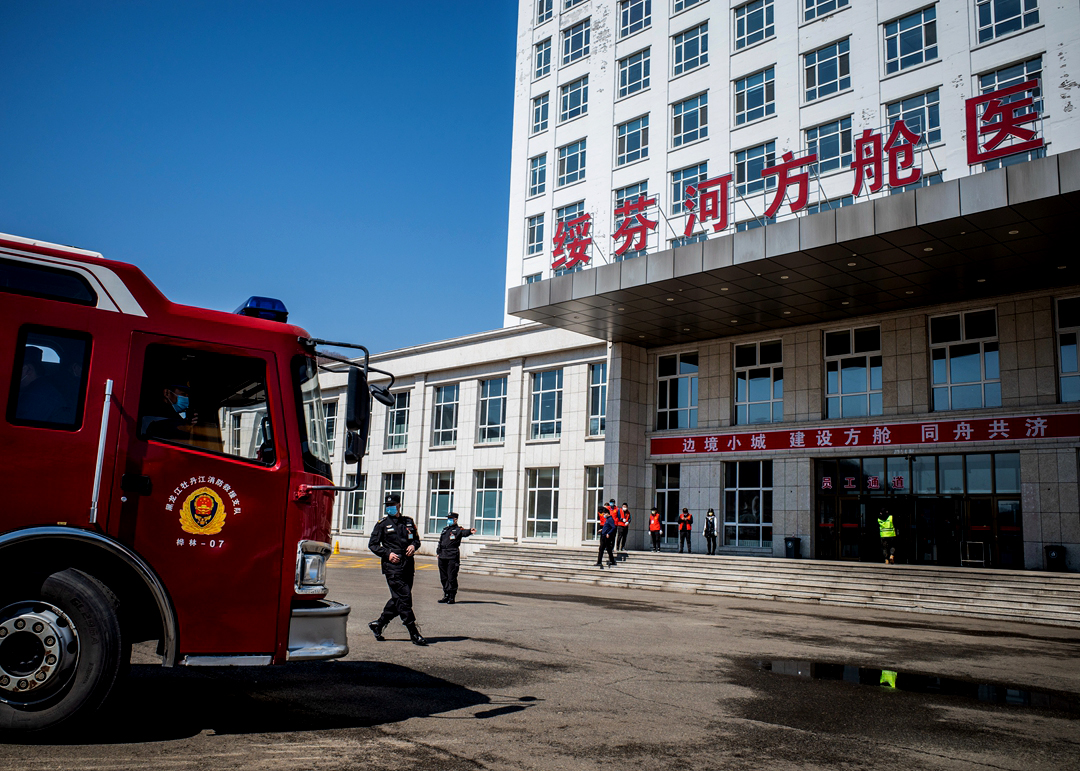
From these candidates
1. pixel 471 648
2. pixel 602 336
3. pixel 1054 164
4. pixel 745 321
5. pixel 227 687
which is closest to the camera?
pixel 227 687

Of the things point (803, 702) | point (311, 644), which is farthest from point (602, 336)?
point (311, 644)

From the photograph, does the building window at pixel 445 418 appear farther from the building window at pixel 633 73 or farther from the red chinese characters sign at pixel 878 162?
the building window at pixel 633 73

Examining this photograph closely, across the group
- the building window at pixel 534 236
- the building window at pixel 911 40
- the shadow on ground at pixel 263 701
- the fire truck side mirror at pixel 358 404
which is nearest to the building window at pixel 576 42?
the building window at pixel 534 236

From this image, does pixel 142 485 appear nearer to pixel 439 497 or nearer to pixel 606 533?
pixel 606 533

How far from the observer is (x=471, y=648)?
9.94 m

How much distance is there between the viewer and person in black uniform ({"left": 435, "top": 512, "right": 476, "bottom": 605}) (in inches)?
567

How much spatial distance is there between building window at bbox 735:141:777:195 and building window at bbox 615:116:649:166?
4.45 m

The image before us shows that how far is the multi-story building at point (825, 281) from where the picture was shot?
68.3 feet

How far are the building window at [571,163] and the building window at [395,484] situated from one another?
15.2 meters

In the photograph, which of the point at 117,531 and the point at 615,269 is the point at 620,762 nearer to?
the point at 117,531

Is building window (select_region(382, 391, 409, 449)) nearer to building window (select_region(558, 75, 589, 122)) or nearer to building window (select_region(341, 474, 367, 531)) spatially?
building window (select_region(341, 474, 367, 531))

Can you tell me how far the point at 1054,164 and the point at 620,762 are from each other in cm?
1655

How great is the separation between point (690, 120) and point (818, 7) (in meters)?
5.69

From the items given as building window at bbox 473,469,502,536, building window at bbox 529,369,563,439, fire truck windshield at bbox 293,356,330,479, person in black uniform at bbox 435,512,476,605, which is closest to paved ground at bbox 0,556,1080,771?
fire truck windshield at bbox 293,356,330,479
